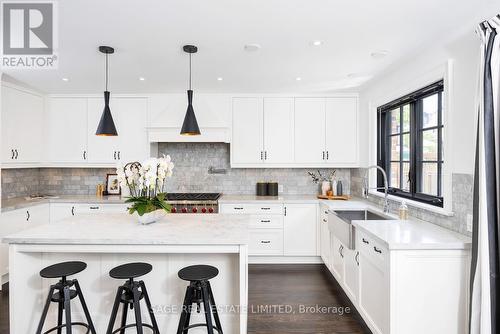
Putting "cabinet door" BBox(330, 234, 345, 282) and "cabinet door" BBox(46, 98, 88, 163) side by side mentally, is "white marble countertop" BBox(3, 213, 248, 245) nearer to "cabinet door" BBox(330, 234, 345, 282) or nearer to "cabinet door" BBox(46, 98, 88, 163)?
"cabinet door" BBox(330, 234, 345, 282)

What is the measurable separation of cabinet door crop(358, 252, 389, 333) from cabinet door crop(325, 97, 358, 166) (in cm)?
208

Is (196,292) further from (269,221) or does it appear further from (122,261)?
(269,221)

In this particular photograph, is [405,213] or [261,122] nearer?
[405,213]

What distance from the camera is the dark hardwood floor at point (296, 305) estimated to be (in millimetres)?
2545

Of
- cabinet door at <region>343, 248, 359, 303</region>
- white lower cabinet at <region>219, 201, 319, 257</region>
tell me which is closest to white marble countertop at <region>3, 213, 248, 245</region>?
cabinet door at <region>343, 248, 359, 303</region>

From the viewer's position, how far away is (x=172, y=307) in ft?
7.32

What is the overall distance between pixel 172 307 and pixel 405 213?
7.24 feet

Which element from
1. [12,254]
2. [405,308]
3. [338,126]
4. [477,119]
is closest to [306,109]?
[338,126]

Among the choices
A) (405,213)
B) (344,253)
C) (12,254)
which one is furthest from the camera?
(344,253)

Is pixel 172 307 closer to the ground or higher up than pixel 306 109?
closer to the ground

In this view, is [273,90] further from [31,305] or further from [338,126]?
[31,305]

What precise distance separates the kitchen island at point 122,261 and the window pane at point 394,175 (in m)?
2.14

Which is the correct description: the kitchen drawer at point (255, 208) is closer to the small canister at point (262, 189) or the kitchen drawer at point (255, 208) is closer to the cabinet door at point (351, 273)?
the small canister at point (262, 189)

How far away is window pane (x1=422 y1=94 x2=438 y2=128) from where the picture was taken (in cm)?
268
